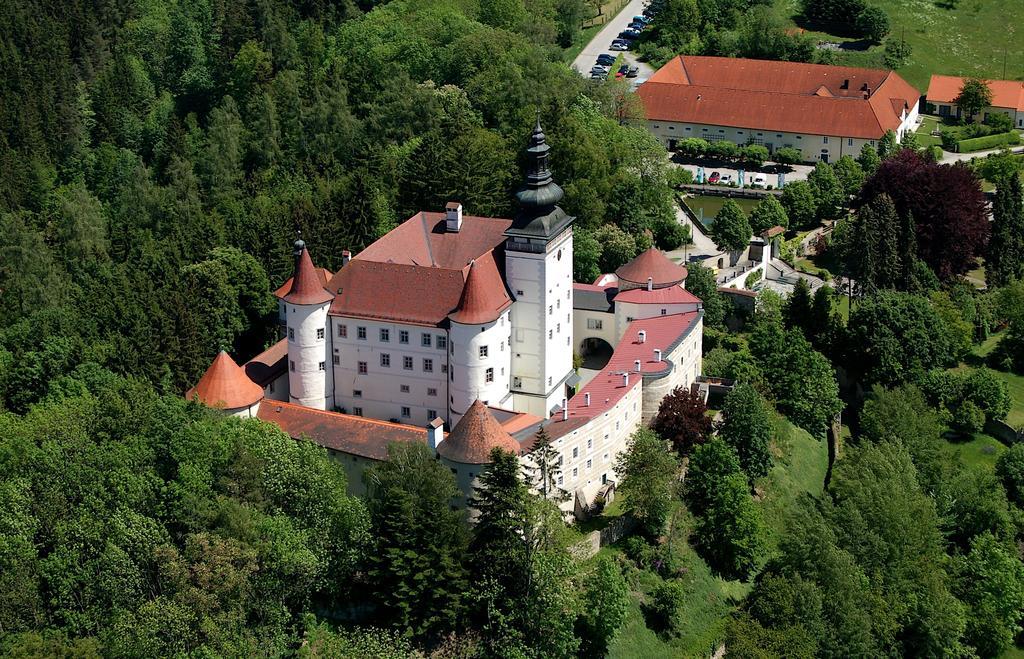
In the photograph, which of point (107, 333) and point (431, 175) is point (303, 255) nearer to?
point (107, 333)

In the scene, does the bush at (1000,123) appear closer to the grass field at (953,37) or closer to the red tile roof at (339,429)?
the grass field at (953,37)

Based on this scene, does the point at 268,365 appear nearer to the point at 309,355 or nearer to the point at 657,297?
the point at 309,355

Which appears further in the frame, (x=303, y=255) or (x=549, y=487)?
(x=303, y=255)

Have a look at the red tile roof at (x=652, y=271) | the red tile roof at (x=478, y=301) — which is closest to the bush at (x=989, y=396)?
the red tile roof at (x=652, y=271)

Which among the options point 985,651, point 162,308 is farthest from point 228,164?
point 985,651

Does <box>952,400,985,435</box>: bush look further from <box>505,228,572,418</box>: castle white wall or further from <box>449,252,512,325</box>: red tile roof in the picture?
<box>449,252,512,325</box>: red tile roof

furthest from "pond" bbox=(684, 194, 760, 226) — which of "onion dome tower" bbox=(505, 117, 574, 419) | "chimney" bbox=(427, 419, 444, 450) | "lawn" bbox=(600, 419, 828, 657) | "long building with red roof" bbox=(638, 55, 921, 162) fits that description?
"chimney" bbox=(427, 419, 444, 450)

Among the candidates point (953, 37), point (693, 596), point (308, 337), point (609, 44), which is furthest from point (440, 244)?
point (953, 37)

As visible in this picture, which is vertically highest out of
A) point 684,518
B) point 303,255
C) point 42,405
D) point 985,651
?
point 303,255
